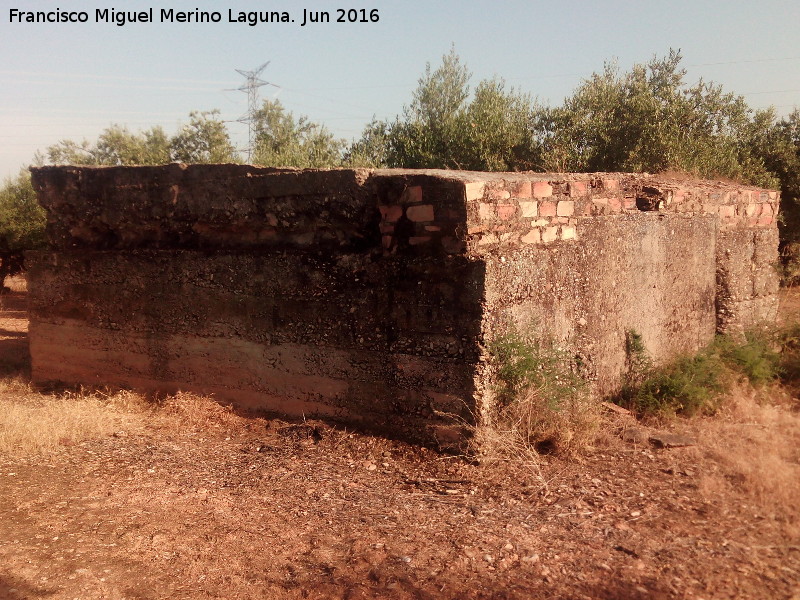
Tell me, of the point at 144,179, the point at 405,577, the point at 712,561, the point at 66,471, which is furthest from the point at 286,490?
the point at 144,179

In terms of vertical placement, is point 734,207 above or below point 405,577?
above

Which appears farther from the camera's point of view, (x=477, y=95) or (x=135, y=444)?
(x=477, y=95)

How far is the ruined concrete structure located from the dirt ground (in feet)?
1.86

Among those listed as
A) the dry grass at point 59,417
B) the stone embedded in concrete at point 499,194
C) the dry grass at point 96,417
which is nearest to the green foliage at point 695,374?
the stone embedded in concrete at point 499,194

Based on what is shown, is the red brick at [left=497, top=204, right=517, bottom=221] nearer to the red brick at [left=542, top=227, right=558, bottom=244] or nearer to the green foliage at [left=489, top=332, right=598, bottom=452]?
the red brick at [left=542, top=227, right=558, bottom=244]

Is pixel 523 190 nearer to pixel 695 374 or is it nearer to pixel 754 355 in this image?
pixel 695 374

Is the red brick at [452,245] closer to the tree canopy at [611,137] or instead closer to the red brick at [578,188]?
the red brick at [578,188]

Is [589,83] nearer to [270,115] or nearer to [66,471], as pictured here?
[66,471]

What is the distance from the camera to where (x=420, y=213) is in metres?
4.63

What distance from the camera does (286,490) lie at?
4.29m

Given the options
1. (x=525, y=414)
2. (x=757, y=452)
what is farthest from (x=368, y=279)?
(x=757, y=452)

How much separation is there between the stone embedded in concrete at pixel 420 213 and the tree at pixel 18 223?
12.1 m

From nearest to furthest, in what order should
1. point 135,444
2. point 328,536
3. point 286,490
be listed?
point 328,536
point 286,490
point 135,444

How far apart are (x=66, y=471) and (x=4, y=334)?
809 centimetres
